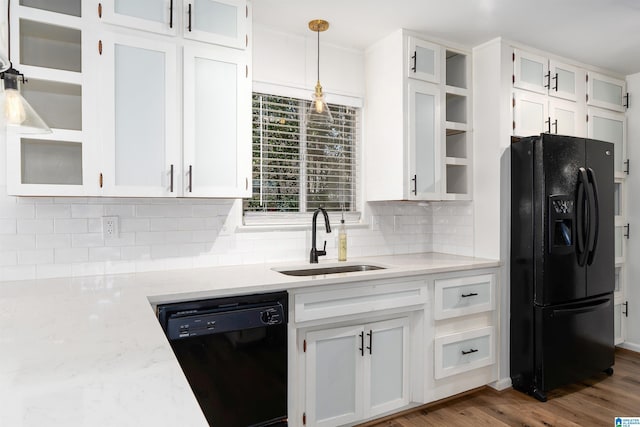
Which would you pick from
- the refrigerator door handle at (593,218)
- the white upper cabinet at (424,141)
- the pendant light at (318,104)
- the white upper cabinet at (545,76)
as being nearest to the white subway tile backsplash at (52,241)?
the pendant light at (318,104)

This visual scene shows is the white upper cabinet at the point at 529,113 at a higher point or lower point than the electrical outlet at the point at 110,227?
higher

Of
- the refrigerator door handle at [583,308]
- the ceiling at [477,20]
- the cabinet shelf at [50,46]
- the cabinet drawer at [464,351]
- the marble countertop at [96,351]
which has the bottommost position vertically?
the cabinet drawer at [464,351]

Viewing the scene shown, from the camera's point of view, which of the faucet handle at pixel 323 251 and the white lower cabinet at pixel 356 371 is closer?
the white lower cabinet at pixel 356 371

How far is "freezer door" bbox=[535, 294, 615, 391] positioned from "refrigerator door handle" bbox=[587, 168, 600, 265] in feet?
1.23

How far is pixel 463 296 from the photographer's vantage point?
8.90 ft

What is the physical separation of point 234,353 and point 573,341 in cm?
234

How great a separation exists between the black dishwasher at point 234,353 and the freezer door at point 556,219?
176cm

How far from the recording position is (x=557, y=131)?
3.22 metres

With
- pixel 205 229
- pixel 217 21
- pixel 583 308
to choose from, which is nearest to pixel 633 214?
pixel 583 308

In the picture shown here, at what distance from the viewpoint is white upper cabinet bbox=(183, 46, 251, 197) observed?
2182 mm

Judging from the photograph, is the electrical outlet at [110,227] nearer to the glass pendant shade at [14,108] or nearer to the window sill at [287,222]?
the window sill at [287,222]

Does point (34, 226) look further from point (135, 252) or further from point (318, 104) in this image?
point (318, 104)

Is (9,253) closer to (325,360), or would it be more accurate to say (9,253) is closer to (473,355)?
(325,360)

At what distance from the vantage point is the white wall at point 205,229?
2.14 metres
